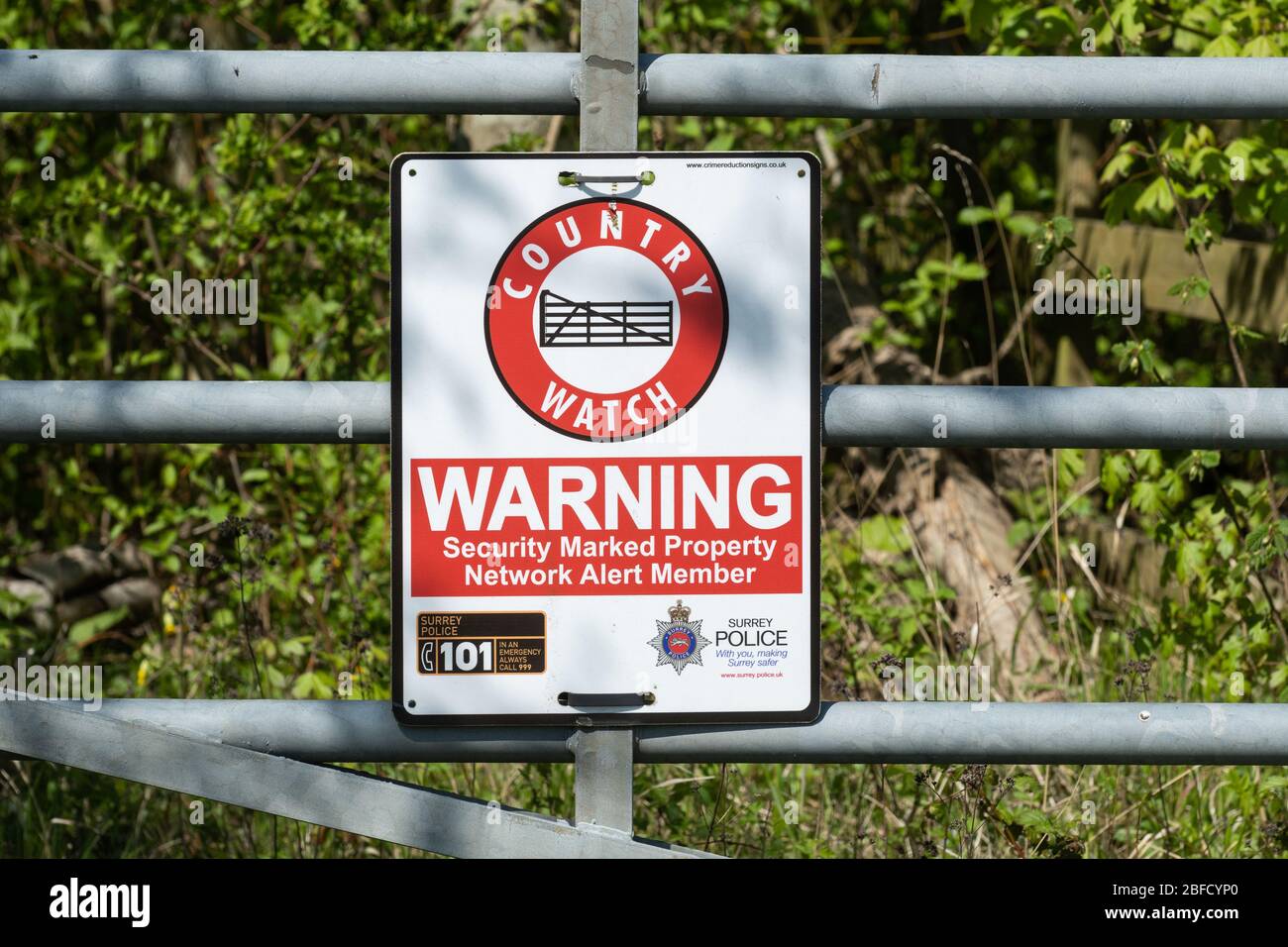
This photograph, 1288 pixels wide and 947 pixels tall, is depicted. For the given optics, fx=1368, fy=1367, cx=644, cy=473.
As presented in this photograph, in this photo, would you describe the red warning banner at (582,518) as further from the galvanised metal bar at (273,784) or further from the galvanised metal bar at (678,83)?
the galvanised metal bar at (678,83)

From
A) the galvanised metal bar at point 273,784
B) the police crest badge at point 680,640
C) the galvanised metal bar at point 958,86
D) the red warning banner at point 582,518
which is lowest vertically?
the galvanised metal bar at point 273,784

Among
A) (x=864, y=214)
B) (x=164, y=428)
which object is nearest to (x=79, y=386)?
(x=164, y=428)

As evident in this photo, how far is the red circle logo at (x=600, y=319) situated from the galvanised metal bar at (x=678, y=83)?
0.17 meters

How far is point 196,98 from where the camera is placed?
1.79 metres

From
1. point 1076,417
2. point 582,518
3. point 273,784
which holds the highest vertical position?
point 1076,417

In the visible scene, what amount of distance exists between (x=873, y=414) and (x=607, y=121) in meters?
0.52

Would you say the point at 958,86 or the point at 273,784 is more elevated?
the point at 958,86

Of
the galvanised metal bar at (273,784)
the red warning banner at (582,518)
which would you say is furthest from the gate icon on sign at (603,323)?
the galvanised metal bar at (273,784)

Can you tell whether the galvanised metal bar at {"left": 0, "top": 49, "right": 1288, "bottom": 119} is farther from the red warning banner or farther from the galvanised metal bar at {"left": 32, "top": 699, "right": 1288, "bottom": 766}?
the galvanised metal bar at {"left": 32, "top": 699, "right": 1288, "bottom": 766}

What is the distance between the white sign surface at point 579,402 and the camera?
180 centimetres

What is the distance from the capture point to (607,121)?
1792mm

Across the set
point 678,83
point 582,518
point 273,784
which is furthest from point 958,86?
point 273,784

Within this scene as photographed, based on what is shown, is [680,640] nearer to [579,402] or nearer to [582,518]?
[582,518]

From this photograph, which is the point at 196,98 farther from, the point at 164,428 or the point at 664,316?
the point at 664,316
